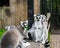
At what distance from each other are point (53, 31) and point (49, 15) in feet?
3.17

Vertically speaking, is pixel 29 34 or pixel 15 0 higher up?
pixel 15 0

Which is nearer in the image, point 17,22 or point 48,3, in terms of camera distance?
point 17,22

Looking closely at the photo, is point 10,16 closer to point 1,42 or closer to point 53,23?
point 53,23

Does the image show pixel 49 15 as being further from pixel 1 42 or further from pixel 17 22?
pixel 1 42

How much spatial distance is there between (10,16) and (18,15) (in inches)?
13.1

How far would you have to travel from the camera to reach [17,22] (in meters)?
9.66

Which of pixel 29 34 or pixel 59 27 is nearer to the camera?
pixel 29 34

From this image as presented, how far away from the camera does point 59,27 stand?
1105cm

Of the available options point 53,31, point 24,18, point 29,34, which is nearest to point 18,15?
point 24,18

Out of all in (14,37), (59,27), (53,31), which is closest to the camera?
(14,37)

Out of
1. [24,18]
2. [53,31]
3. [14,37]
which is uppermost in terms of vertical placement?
[14,37]

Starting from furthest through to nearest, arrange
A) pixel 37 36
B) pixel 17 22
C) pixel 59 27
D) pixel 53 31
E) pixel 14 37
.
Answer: pixel 59 27, pixel 53 31, pixel 17 22, pixel 37 36, pixel 14 37

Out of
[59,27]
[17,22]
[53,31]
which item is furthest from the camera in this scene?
[59,27]

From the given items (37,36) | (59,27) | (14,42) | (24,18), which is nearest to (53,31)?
(59,27)
